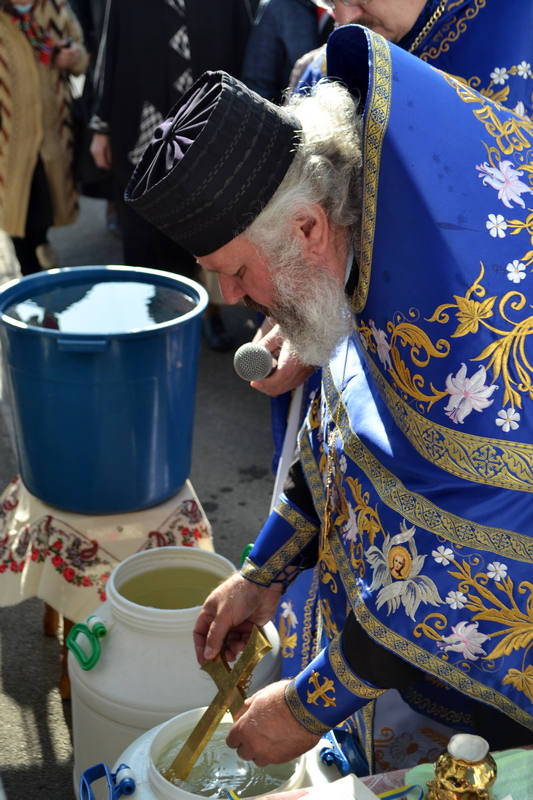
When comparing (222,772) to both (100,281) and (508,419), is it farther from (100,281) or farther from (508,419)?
(100,281)

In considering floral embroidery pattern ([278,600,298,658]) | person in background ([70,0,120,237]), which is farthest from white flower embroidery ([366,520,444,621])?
person in background ([70,0,120,237])

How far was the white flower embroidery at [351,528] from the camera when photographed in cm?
133

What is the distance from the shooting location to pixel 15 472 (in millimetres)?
3510

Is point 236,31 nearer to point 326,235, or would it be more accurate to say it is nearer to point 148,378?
point 148,378

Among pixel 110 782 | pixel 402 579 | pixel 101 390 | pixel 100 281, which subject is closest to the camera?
pixel 402 579

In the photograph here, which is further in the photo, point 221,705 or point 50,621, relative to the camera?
point 50,621

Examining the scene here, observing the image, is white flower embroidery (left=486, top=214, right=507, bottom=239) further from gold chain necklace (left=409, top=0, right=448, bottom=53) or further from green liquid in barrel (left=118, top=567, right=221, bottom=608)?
green liquid in barrel (left=118, top=567, right=221, bottom=608)

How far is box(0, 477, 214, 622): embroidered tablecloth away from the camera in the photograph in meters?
2.29

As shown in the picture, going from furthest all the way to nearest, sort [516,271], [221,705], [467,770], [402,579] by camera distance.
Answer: [221,705]
[402,579]
[516,271]
[467,770]

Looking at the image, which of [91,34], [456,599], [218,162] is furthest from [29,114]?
[456,599]

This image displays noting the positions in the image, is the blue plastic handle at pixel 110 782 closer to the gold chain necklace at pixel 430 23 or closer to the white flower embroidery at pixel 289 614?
the white flower embroidery at pixel 289 614

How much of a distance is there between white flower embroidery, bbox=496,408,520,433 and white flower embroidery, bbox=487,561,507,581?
0.60 ft

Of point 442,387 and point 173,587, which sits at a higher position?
point 442,387

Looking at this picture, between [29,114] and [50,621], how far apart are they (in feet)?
8.71
